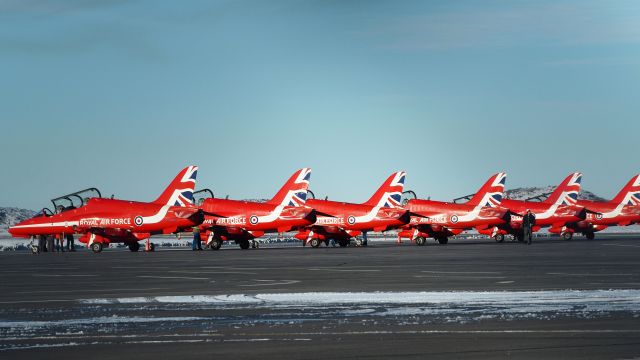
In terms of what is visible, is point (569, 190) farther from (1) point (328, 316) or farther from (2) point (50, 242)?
(1) point (328, 316)

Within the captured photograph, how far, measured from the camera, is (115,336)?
12938mm

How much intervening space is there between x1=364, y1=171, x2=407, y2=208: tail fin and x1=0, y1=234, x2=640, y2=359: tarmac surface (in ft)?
156

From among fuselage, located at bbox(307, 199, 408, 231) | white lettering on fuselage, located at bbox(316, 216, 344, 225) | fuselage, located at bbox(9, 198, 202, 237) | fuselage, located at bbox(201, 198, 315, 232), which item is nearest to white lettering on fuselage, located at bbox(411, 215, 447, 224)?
fuselage, located at bbox(307, 199, 408, 231)

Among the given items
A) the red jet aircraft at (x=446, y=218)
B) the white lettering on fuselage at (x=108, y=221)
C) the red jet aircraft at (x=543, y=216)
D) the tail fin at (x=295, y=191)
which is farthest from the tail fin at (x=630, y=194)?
the white lettering on fuselage at (x=108, y=221)

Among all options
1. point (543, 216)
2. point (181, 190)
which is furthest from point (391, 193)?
point (181, 190)

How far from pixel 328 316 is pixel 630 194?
264ft

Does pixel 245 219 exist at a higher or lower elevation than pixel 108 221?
higher

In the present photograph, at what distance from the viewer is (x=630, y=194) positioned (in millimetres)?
91062

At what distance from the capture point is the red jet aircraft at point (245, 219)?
219 feet

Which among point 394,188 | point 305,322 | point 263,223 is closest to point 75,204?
point 263,223

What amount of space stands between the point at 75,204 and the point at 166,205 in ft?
18.8

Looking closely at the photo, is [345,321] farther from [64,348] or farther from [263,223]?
[263,223]

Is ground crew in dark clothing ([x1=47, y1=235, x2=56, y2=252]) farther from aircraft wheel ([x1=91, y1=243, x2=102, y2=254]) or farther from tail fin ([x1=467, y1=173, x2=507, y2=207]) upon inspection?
tail fin ([x1=467, y1=173, x2=507, y2=207])

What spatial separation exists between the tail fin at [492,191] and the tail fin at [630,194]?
1678 cm
